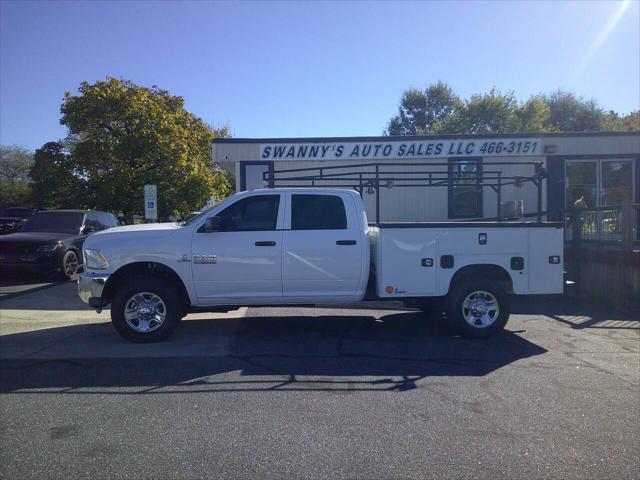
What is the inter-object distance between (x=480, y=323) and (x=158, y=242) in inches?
183

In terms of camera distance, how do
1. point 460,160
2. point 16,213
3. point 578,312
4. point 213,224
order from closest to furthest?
point 213,224 → point 578,312 → point 460,160 → point 16,213

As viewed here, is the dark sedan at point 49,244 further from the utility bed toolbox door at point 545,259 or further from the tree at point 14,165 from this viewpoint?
the tree at point 14,165

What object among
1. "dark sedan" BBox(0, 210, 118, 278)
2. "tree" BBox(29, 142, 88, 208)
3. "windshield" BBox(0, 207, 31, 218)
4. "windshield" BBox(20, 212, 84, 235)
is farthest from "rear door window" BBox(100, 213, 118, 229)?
"windshield" BBox(0, 207, 31, 218)

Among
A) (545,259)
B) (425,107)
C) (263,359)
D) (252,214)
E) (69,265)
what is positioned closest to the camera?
(263,359)

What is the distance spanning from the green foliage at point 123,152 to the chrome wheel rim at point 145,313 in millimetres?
17784

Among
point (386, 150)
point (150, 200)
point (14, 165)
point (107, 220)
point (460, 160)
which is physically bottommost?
point (107, 220)

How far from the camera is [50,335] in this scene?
8430 mm

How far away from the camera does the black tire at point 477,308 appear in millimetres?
8117

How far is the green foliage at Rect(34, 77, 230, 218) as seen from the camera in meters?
24.6

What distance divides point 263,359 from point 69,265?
9431mm

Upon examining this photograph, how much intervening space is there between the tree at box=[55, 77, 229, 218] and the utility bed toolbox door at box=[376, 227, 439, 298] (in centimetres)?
1886

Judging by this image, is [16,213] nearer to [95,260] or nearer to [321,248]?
[95,260]

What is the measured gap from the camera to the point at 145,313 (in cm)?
780

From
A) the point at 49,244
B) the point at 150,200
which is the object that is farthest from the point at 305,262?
the point at 49,244
